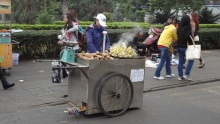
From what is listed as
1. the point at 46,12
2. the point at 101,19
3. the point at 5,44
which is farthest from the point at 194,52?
the point at 46,12

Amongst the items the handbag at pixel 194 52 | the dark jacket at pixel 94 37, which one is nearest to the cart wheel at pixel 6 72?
the dark jacket at pixel 94 37

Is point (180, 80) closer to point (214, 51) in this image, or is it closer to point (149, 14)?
point (214, 51)

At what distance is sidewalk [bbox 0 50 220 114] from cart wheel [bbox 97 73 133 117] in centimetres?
136

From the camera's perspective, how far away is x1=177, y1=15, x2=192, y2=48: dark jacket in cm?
859

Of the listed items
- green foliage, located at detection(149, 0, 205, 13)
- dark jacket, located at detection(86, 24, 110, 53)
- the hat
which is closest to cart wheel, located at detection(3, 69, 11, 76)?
dark jacket, located at detection(86, 24, 110, 53)

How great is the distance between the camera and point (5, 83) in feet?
23.9

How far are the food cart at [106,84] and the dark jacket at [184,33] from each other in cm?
308

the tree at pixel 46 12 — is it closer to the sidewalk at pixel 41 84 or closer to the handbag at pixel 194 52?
the sidewalk at pixel 41 84

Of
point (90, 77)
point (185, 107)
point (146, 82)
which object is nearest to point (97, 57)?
point (90, 77)

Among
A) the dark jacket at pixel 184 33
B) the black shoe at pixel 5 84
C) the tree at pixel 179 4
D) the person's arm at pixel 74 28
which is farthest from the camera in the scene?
the tree at pixel 179 4

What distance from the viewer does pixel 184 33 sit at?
8.62 meters

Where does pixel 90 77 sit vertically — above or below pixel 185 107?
above

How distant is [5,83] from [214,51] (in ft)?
34.4

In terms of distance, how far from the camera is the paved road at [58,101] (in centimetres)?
564
